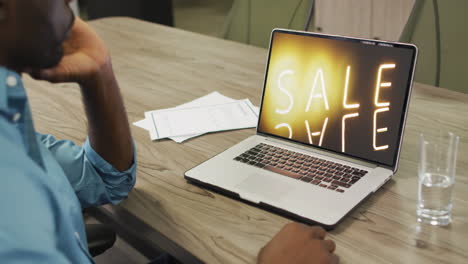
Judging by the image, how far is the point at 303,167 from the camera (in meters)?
1.09

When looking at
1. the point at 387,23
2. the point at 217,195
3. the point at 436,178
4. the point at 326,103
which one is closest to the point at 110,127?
the point at 217,195

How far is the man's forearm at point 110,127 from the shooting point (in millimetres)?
1068

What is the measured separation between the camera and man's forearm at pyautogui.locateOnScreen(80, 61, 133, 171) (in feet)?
3.51

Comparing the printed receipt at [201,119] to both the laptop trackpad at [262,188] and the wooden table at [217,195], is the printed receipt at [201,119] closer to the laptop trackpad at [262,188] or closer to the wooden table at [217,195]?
the wooden table at [217,195]

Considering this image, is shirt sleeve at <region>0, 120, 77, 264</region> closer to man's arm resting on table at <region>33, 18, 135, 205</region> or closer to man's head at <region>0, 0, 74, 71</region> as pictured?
man's head at <region>0, 0, 74, 71</region>

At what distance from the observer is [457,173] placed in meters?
1.08

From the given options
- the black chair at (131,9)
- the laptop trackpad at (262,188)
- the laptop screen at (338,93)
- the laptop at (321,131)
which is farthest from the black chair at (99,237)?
the black chair at (131,9)

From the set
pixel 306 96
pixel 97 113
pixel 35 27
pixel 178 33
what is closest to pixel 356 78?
pixel 306 96

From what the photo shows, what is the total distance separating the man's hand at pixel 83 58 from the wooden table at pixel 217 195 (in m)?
0.27

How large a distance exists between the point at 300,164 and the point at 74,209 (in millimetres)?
478

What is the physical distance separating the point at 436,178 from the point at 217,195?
1.40ft

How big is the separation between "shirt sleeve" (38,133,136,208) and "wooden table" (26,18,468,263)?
0.10 feet

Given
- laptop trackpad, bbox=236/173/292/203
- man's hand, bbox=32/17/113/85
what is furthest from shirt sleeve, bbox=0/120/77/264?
laptop trackpad, bbox=236/173/292/203

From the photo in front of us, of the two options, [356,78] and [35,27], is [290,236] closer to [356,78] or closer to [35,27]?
[356,78]
